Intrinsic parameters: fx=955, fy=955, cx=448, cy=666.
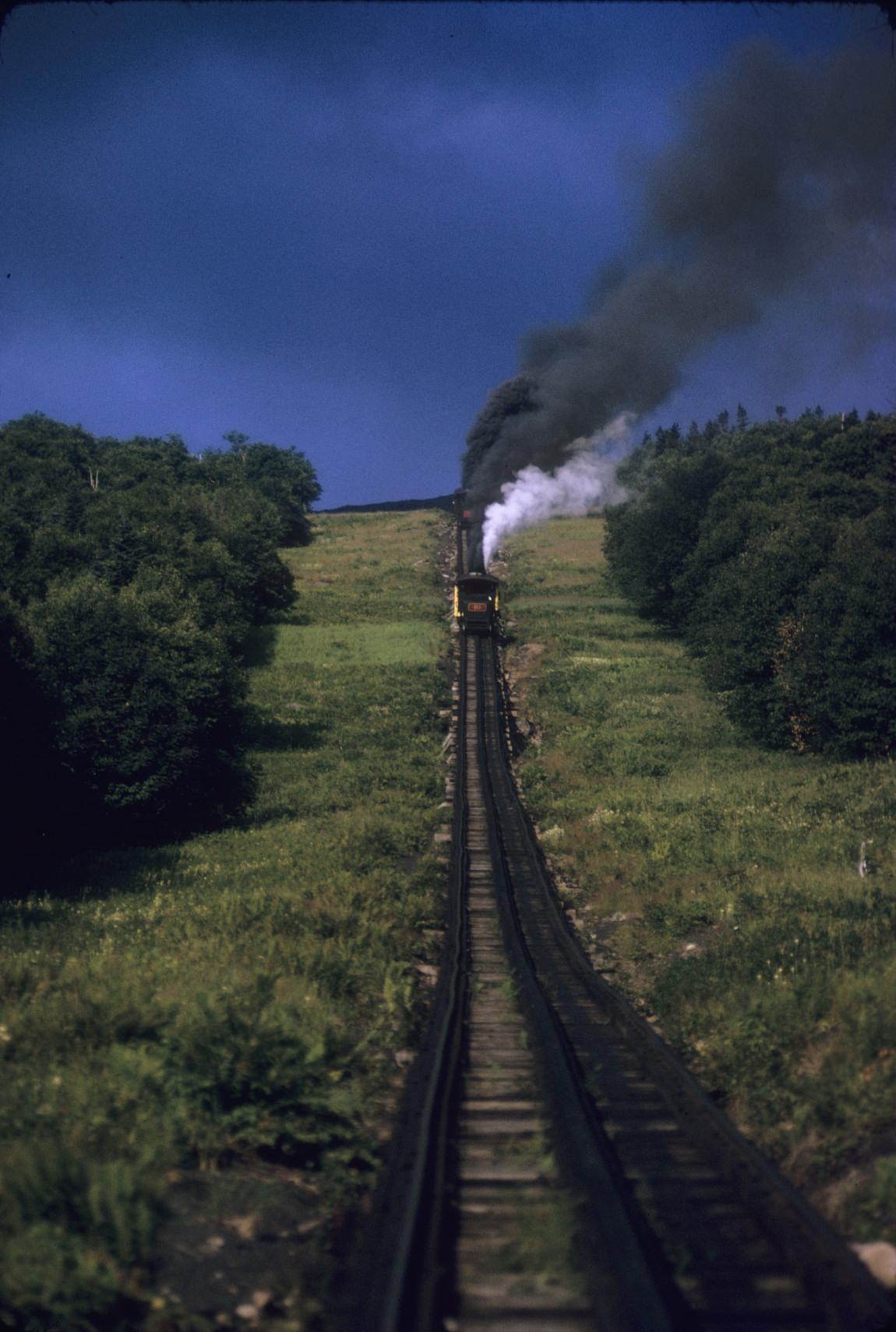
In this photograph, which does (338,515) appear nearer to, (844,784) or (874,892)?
(844,784)

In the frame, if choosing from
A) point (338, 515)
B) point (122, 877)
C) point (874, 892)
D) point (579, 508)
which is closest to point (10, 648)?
point (122, 877)

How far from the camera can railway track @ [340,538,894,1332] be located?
19.5 feet

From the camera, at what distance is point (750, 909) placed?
51.7 feet

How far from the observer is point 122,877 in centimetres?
2284

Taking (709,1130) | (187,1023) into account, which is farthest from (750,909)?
(187,1023)

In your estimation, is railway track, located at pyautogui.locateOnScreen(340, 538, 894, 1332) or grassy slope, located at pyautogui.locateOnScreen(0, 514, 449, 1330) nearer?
railway track, located at pyautogui.locateOnScreen(340, 538, 894, 1332)

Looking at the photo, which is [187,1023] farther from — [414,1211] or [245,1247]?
[414,1211]

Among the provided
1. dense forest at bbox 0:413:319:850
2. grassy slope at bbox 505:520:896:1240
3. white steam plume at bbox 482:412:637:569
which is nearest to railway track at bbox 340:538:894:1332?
grassy slope at bbox 505:520:896:1240

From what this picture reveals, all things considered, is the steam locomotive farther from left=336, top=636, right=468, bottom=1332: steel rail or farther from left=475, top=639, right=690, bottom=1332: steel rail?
left=336, top=636, right=468, bottom=1332: steel rail

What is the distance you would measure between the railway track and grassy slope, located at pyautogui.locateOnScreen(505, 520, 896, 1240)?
71 centimetres

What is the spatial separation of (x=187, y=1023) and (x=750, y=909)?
993cm

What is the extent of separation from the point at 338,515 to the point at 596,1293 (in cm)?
15701

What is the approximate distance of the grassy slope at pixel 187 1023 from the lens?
621 centimetres

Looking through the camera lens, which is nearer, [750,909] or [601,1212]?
[601,1212]
